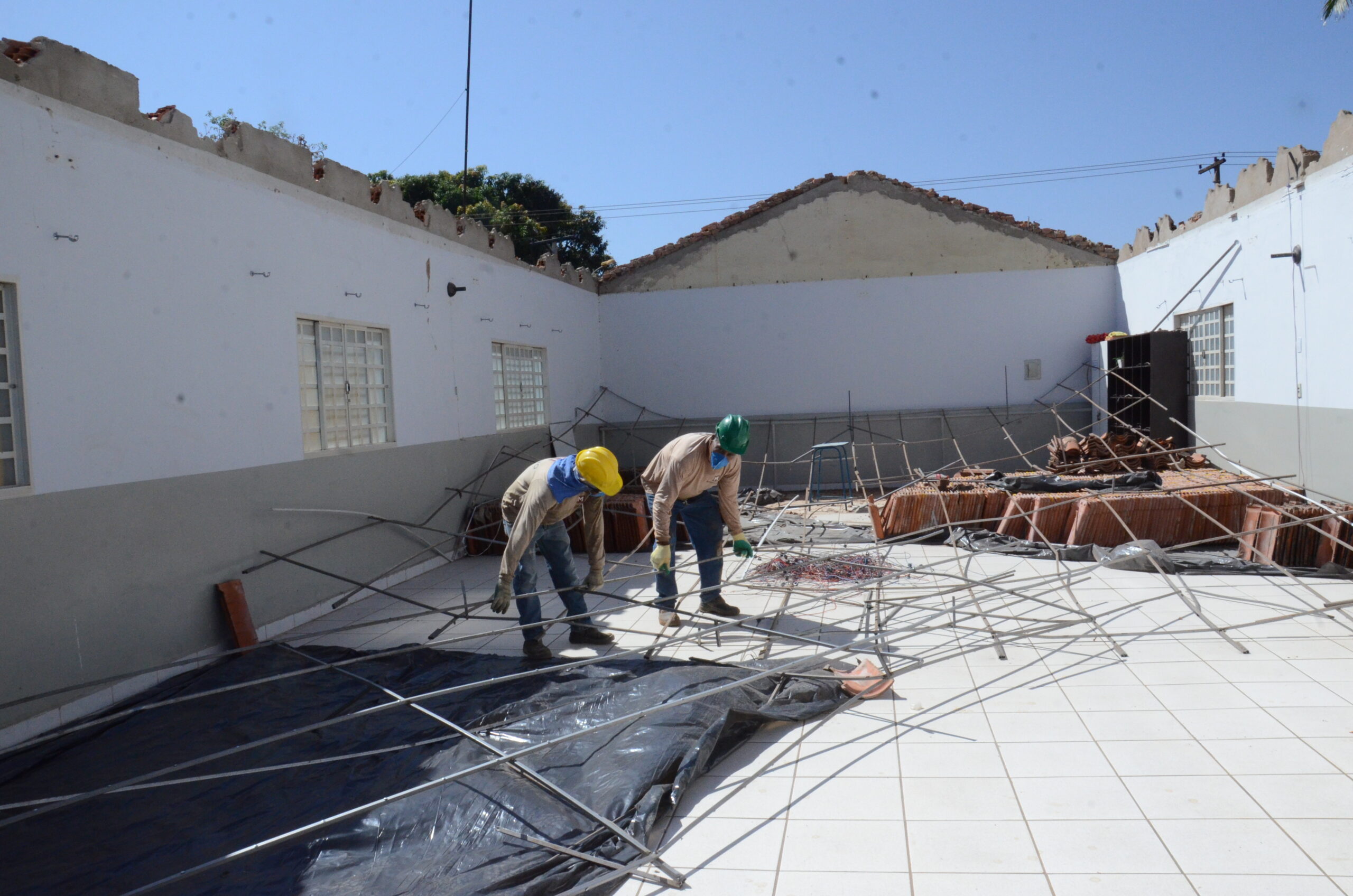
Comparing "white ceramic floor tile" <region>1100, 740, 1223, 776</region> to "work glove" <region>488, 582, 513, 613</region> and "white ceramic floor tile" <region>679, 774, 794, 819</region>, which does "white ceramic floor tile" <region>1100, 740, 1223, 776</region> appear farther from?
"work glove" <region>488, 582, 513, 613</region>

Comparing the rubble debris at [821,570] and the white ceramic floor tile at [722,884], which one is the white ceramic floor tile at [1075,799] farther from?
the rubble debris at [821,570]

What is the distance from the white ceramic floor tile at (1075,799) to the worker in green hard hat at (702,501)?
2.31m

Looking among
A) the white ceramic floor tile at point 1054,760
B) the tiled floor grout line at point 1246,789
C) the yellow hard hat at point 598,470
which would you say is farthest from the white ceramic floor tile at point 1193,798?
the yellow hard hat at point 598,470

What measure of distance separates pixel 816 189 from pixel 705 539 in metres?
8.40

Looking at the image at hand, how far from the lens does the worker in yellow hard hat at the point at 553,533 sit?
485 cm

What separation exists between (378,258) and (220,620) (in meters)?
3.43

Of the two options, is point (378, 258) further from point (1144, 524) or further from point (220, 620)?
point (1144, 524)

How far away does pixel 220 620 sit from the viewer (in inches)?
216

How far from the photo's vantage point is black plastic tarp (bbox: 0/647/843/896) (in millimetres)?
2801

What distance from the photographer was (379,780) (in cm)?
346

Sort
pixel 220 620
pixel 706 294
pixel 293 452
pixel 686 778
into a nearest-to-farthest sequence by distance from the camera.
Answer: pixel 686 778 → pixel 220 620 → pixel 293 452 → pixel 706 294

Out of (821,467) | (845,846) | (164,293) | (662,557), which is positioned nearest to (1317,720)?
(845,846)

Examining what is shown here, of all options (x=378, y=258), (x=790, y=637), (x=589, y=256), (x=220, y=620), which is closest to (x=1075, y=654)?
(x=790, y=637)

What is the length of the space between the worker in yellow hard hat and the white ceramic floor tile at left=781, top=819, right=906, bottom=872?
6.18 ft
